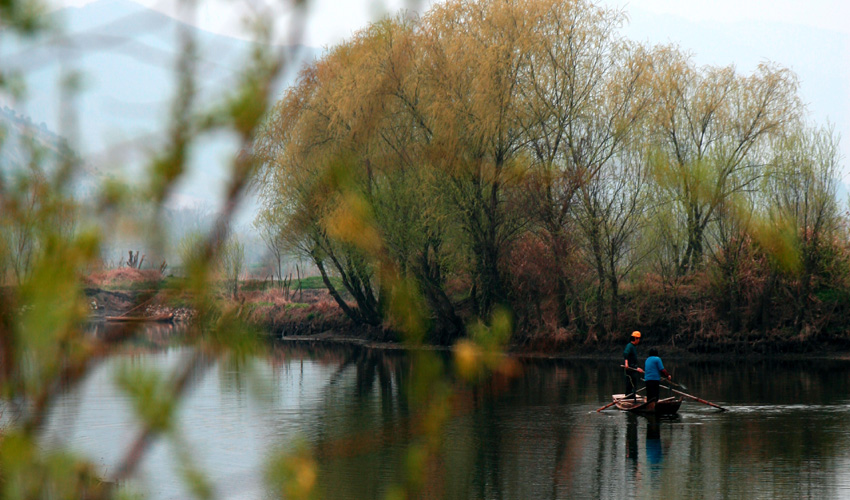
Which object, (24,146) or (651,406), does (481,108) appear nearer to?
(651,406)

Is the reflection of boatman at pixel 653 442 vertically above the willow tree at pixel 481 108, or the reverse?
the willow tree at pixel 481 108

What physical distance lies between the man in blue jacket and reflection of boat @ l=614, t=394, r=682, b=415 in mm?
176

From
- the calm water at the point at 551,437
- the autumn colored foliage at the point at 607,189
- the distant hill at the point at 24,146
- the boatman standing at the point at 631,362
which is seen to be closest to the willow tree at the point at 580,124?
the autumn colored foliage at the point at 607,189

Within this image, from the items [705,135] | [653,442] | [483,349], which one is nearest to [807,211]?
[705,135]

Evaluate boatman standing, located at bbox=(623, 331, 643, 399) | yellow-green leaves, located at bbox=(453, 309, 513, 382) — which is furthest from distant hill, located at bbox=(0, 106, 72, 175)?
boatman standing, located at bbox=(623, 331, 643, 399)

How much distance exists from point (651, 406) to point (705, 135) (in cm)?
2068

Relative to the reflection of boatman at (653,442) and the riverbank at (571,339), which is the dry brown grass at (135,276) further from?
the reflection of boatman at (653,442)

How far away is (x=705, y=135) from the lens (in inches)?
1531

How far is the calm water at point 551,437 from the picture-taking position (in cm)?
1384

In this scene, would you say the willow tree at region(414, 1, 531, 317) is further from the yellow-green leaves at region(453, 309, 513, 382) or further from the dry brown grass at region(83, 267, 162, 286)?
the dry brown grass at region(83, 267, 162, 286)

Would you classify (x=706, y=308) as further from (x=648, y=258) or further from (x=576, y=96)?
(x=576, y=96)

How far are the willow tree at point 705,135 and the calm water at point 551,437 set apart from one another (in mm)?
7909

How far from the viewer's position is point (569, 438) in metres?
18.7

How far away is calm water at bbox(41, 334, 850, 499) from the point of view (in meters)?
13.8
